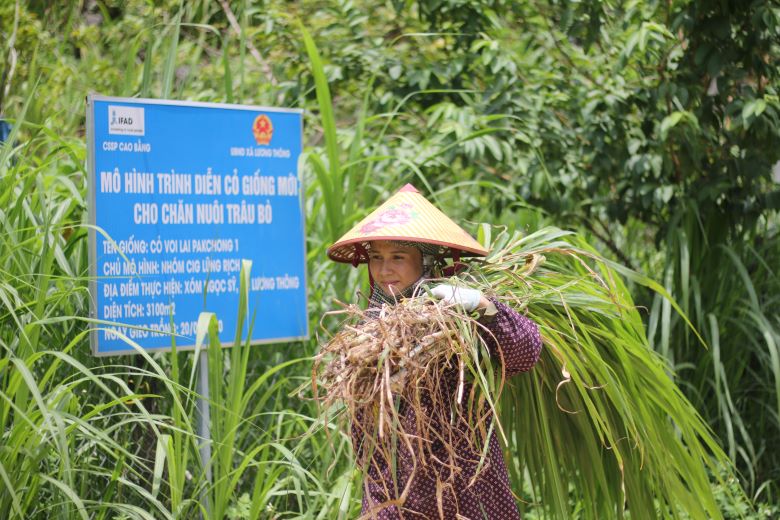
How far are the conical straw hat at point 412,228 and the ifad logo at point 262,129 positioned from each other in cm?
85

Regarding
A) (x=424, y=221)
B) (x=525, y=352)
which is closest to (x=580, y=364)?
(x=525, y=352)

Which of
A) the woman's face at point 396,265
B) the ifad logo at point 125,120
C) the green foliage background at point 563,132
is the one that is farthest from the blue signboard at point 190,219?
the woman's face at point 396,265

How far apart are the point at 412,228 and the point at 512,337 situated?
1.29 ft

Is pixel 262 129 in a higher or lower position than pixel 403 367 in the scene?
higher

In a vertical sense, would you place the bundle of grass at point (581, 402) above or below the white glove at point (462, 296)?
below

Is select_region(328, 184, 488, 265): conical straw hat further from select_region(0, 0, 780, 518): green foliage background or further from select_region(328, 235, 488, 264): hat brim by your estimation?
select_region(0, 0, 780, 518): green foliage background

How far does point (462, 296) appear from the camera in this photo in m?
2.41

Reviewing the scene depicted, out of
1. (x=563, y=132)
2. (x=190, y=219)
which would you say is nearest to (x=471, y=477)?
(x=190, y=219)

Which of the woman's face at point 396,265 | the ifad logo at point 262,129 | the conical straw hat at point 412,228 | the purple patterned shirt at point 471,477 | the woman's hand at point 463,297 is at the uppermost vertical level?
the ifad logo at point 262,129

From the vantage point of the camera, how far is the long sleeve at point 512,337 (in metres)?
2.49

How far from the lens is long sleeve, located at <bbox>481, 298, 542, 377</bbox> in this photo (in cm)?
249

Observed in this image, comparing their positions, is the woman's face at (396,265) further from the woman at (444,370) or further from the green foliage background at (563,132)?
the green foliage background at (563,132)

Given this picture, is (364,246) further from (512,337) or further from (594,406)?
(594,406)

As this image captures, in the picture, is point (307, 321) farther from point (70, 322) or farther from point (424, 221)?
point (424, 221)
